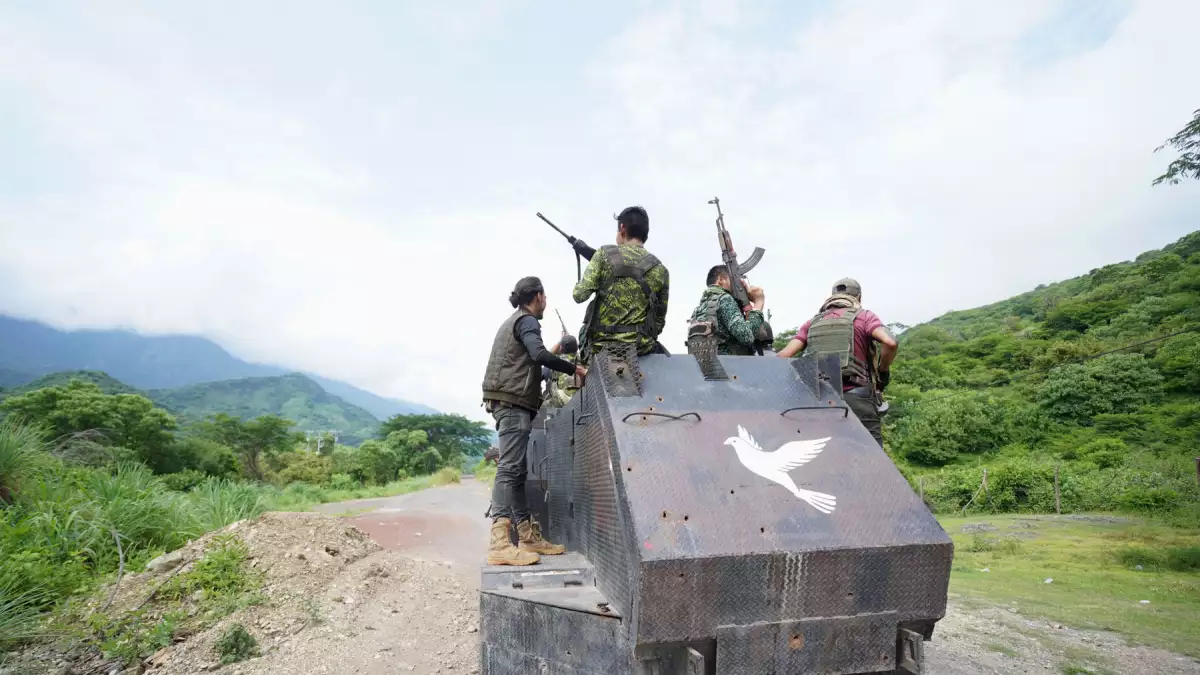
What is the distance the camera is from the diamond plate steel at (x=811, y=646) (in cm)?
248

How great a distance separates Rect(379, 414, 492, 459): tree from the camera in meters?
47.2

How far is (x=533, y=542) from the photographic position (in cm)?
436

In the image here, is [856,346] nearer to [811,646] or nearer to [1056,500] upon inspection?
[811,646]

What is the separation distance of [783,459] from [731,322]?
1.65 meters

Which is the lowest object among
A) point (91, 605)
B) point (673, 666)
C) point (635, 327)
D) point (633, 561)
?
point (91, 605)

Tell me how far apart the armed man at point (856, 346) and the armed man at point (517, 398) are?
157cm

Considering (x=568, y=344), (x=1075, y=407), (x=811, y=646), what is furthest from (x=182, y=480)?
(x=1075, y=407)

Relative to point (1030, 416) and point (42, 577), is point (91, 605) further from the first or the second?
point (1030, 416)

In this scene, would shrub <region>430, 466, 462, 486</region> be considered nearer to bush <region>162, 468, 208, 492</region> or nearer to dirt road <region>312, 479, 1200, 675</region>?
bush <region>162, 468, 208, 492</region>

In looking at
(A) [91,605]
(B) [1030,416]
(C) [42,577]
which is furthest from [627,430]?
(B) [1030,416]

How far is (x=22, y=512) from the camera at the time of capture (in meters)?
7.66

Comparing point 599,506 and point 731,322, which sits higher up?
point 731,322

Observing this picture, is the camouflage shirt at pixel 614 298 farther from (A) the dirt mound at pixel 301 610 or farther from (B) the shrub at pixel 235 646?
(B) the shrub at pixel 235 646

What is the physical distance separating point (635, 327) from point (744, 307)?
5.74ft
